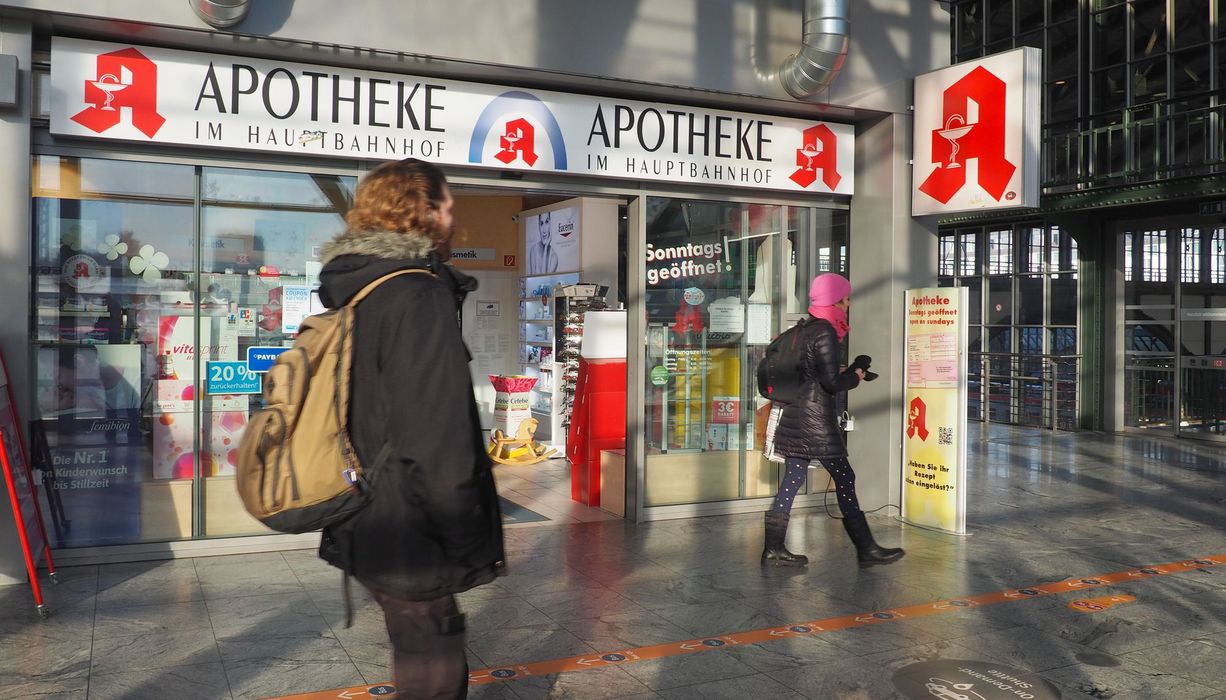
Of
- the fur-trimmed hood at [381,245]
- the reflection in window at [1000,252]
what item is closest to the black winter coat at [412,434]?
the fur-trimmed hood at [381,245]

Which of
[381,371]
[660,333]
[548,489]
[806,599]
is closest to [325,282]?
[381,371]

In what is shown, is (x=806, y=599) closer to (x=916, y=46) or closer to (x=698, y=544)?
(x=698, y=544)

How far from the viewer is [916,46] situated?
25.5 feet

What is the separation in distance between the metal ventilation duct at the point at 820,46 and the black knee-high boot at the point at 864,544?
10.1ft

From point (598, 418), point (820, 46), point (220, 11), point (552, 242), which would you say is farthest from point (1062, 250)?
point (220, 11)

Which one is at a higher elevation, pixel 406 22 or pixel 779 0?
pixel 779 0

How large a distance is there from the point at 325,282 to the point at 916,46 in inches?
258

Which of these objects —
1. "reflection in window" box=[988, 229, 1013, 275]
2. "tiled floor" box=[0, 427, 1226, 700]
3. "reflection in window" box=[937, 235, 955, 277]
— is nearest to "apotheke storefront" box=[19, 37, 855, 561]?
"tiled floor" box=[0, 427, 1226, 700]

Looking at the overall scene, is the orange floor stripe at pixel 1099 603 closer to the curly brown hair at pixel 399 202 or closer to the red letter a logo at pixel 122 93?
the curly brown hair at pixel 399 202

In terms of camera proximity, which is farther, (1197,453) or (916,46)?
(1197,453)

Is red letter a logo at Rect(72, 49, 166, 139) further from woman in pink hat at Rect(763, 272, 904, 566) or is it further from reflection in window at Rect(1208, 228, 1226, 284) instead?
reflection in window at Rect(1208, 228, 1226, 284)

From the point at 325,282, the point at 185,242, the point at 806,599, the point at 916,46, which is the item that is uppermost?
the point at 916,46

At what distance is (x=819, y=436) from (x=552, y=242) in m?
6.74

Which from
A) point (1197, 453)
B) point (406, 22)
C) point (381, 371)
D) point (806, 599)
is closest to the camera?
point (381, 371)
